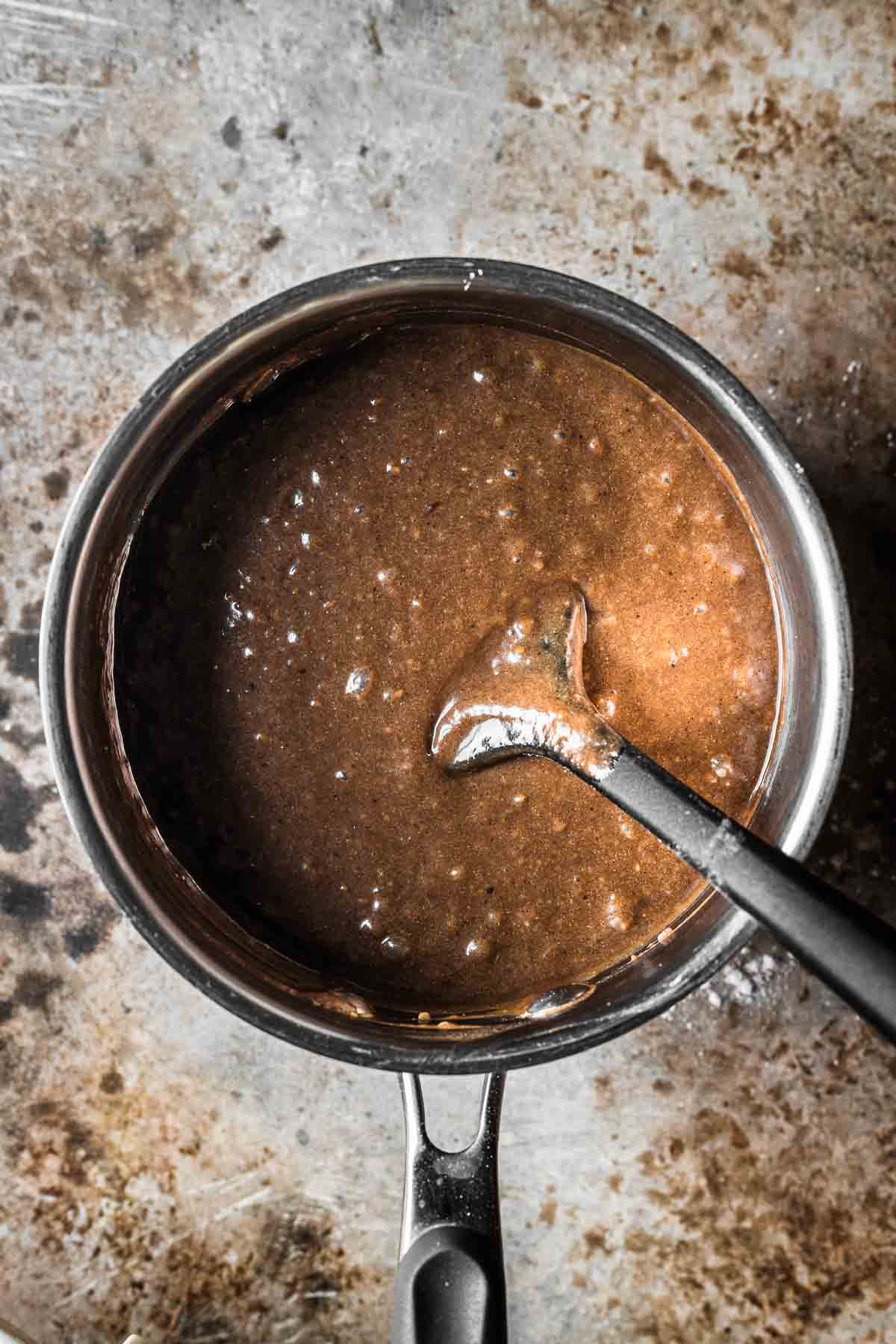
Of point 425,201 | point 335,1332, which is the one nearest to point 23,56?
point 425,201

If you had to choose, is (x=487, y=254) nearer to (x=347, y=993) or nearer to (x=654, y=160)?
(x=654, y=160)

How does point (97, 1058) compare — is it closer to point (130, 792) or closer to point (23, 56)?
point (130, 792)

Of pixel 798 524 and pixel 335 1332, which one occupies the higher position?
pixel 798 524

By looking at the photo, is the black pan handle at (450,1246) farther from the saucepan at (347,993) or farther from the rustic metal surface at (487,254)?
the rustic metal surface at (487,254)

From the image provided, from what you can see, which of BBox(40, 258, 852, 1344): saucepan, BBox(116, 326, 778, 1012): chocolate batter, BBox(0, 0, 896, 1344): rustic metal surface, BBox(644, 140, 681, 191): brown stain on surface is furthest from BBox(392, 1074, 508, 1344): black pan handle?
BBox(644, 140, 681, 191): brown stain on surface

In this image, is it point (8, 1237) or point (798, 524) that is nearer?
point (798, 524)

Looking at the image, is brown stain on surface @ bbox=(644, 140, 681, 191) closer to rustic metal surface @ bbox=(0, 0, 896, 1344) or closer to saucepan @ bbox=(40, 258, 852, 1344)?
rustic metal surface @ bbox=(0, 0, 896, 1344)
